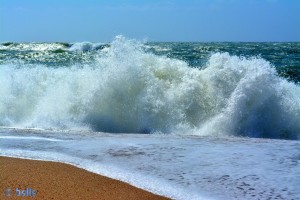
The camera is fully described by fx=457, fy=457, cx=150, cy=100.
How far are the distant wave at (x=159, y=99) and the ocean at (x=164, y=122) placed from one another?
0.02 m

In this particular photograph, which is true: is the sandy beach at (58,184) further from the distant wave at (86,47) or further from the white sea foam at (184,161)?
the distant wave at (86,47)

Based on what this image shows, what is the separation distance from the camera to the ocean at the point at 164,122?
16.6 ft

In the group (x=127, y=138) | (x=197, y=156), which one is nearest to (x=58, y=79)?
(x=127, y=138)

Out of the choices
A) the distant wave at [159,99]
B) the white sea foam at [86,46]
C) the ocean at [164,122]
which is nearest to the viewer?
the ocean at [164,122]

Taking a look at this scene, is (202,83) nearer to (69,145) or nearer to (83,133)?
(83,133)

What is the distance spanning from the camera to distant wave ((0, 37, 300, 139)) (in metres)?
9.12

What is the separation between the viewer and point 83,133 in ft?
26.5

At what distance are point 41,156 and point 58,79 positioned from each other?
6068 millimetres

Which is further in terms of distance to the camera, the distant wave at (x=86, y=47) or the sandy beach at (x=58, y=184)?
the distant wave at (x=86, y=47)

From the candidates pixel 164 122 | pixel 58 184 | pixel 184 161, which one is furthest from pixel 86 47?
pixel 58 184

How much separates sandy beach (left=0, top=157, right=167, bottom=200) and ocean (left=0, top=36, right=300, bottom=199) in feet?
0.77

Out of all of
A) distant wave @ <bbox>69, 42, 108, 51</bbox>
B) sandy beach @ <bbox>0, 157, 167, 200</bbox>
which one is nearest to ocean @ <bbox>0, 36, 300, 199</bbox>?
sandy beach @ <bbox>0, 157, 167, 200</bbox>

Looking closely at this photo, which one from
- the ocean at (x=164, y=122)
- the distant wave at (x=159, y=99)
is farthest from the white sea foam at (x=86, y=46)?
the distant wave at (x=159, y=99)

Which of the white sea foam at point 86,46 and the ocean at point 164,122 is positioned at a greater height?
the white sea foam at point 86,46
